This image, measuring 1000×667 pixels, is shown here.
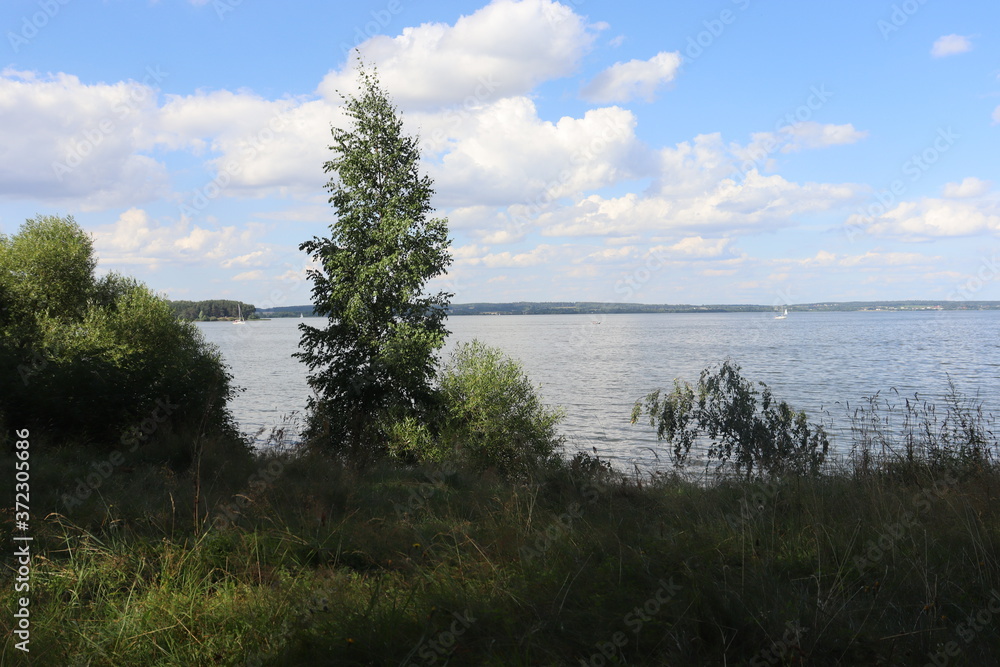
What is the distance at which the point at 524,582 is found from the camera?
398 centimetres

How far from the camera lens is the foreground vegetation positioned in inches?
132

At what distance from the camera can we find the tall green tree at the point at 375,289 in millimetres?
21484

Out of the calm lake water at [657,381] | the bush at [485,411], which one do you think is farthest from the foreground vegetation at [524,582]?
the bush at [485,411]

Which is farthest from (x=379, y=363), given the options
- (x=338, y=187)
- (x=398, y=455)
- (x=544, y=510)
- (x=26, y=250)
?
(x=26, y=250)

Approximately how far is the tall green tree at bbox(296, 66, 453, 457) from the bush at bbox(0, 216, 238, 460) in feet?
13.0

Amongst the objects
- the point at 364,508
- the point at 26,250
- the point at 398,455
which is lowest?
the point at 398,455

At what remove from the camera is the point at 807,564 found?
446 cm

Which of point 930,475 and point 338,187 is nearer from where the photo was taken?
point 930,475

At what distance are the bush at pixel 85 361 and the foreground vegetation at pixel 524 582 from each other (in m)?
1.32

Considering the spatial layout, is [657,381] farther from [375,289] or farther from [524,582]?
[524,582]

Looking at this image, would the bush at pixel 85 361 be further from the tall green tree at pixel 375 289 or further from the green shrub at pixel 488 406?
the green shrub at pixel 488 406

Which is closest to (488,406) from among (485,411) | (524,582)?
(485,411)

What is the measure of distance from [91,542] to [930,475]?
8.16 meters

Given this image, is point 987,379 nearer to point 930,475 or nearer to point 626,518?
point 930,475
